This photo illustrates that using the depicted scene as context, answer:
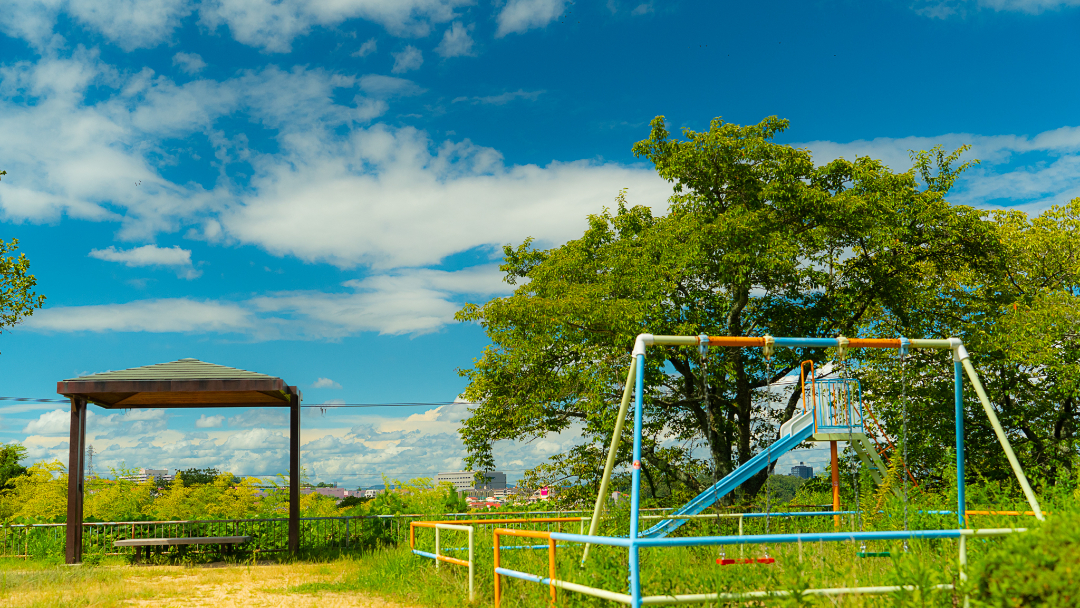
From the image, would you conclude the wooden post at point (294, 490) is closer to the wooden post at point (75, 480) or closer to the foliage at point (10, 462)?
the wooden post at point (75, 480)

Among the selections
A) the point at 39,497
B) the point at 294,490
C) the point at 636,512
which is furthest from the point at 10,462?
the point at 636,512

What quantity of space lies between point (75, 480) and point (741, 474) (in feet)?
38.0

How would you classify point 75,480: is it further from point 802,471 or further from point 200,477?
point 802,471

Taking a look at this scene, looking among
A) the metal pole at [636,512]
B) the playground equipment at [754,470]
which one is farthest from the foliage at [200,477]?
the metal pole at [636,512]

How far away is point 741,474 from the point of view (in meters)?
13.1

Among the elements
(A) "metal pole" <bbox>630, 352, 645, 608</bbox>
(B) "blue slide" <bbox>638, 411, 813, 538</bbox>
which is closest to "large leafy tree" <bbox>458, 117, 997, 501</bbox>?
(B) "blue slide" <bbox>638, 411, 813, 538</bbox>

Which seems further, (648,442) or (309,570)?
(648,442)

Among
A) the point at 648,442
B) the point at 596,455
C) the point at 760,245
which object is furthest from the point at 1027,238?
the point at 596,455

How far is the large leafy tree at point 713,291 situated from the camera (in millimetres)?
19141

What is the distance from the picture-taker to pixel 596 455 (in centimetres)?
2041

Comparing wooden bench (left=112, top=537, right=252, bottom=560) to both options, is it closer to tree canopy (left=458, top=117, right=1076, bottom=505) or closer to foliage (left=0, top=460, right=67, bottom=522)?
foliage (left=0, top=460, right=67, bottom=522)

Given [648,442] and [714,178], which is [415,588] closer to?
[648,442]

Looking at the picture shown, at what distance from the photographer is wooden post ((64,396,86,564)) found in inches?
543

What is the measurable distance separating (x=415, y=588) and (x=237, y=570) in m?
5.37
